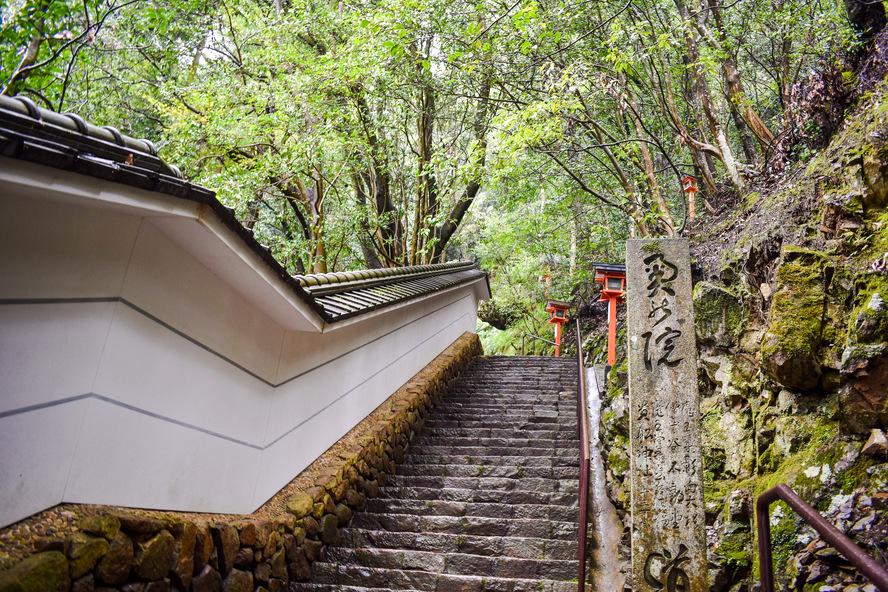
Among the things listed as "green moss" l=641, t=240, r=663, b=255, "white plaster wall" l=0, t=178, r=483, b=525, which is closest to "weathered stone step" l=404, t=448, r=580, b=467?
"white plaster wall" l=0, t=178, r=483, b=525

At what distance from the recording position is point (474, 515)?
5.43 m

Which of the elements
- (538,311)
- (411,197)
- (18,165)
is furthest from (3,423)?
(538,311)

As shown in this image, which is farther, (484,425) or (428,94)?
(428,94)

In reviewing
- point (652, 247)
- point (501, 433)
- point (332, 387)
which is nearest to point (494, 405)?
point (501, 433)

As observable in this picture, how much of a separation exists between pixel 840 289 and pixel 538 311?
16399 millimetres

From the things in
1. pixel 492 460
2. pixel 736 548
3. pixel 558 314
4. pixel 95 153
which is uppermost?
pixel 558 314

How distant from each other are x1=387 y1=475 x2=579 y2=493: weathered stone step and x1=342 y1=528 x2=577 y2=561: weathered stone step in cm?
102

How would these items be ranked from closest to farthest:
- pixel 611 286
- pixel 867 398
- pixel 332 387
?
pixel 867 398 < pixel 332 387 < pixel 611 286

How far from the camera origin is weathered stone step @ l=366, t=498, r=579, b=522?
5.28 meters

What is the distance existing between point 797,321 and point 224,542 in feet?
16.0

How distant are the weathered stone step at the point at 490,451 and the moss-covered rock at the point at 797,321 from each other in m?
2.93

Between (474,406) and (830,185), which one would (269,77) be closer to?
(474,406)

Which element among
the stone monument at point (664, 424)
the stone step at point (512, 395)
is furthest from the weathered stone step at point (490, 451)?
the stone monument at point (664, 424)

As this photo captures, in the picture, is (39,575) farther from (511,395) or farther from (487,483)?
(511,395)
